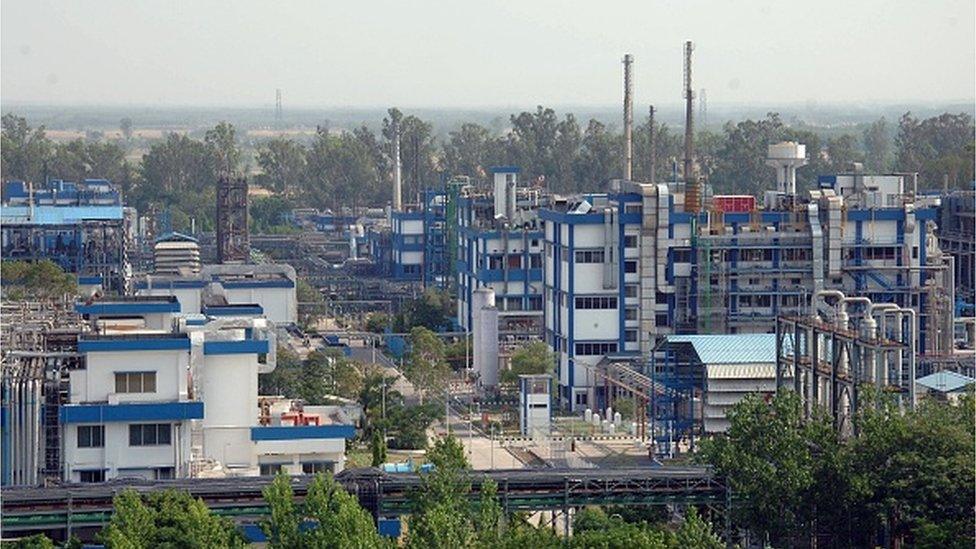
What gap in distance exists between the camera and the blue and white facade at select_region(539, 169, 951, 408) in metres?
21.9

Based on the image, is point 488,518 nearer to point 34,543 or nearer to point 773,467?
point 773,467

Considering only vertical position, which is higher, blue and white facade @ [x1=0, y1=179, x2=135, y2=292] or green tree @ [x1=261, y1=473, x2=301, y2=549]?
blue and white facade @ [x1=0, y1=179, x2=135, y2=292]

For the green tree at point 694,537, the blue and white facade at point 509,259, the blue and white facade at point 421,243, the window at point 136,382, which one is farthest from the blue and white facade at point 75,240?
the green tree at point 694,537

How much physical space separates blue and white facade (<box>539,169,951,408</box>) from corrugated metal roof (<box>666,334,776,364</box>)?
8.46 ft

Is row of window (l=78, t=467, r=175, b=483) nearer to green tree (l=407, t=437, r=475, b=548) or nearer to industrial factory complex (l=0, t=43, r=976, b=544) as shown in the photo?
industrial factory complex (l=0, t=43, r=976, b=544)

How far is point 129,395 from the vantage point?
14695mm

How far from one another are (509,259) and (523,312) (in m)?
0.94

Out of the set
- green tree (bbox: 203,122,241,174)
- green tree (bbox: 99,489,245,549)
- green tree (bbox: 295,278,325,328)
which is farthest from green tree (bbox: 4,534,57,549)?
green tree (bbox: 203,122,241,174)

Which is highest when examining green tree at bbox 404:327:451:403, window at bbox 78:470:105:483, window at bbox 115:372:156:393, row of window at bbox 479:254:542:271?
row of window at bbox 479:254:542:271

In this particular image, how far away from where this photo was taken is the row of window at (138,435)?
574 inches

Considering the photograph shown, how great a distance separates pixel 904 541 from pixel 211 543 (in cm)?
418

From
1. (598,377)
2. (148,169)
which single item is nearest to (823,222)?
(598,377)

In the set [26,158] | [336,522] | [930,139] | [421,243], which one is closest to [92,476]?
[336,522]

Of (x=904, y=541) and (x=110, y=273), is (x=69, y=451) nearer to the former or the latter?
(x=904, y=541)
